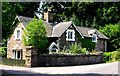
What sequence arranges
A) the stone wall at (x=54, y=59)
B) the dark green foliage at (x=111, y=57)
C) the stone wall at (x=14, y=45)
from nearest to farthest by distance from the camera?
the stone wall at (x=54, y=59)
the dark green foliage at (x=111, y=57)
the stone wall at (x=14, y=45)

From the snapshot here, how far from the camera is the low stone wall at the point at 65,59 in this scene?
2843 cm

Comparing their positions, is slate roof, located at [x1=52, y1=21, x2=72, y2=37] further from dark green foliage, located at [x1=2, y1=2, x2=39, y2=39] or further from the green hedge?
the green hedge

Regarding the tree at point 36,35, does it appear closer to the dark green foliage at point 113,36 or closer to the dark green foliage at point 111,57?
the dark green foliage at point 111,57

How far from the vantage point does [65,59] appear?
99.8ft

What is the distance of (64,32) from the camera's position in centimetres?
4012

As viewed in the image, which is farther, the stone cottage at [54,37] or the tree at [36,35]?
the stone cottage at [54,37]

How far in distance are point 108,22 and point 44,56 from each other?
30.7 m

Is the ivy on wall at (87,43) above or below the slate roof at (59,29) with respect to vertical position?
below

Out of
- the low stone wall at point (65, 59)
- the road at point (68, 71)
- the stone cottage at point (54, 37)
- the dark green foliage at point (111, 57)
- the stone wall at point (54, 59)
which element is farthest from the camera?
the stone cottage at point (54, 37)

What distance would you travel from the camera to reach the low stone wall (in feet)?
93.3

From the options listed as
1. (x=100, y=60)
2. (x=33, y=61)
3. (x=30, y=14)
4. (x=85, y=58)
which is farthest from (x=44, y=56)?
(x=30, y=14)

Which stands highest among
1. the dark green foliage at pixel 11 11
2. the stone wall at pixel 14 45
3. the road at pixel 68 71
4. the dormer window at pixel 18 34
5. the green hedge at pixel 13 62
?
the dark green foliage at pixel 11 11

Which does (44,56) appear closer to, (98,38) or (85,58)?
(85,58)

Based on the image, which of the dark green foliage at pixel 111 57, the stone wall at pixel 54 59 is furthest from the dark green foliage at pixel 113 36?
the stone wall at pixel 54 59
